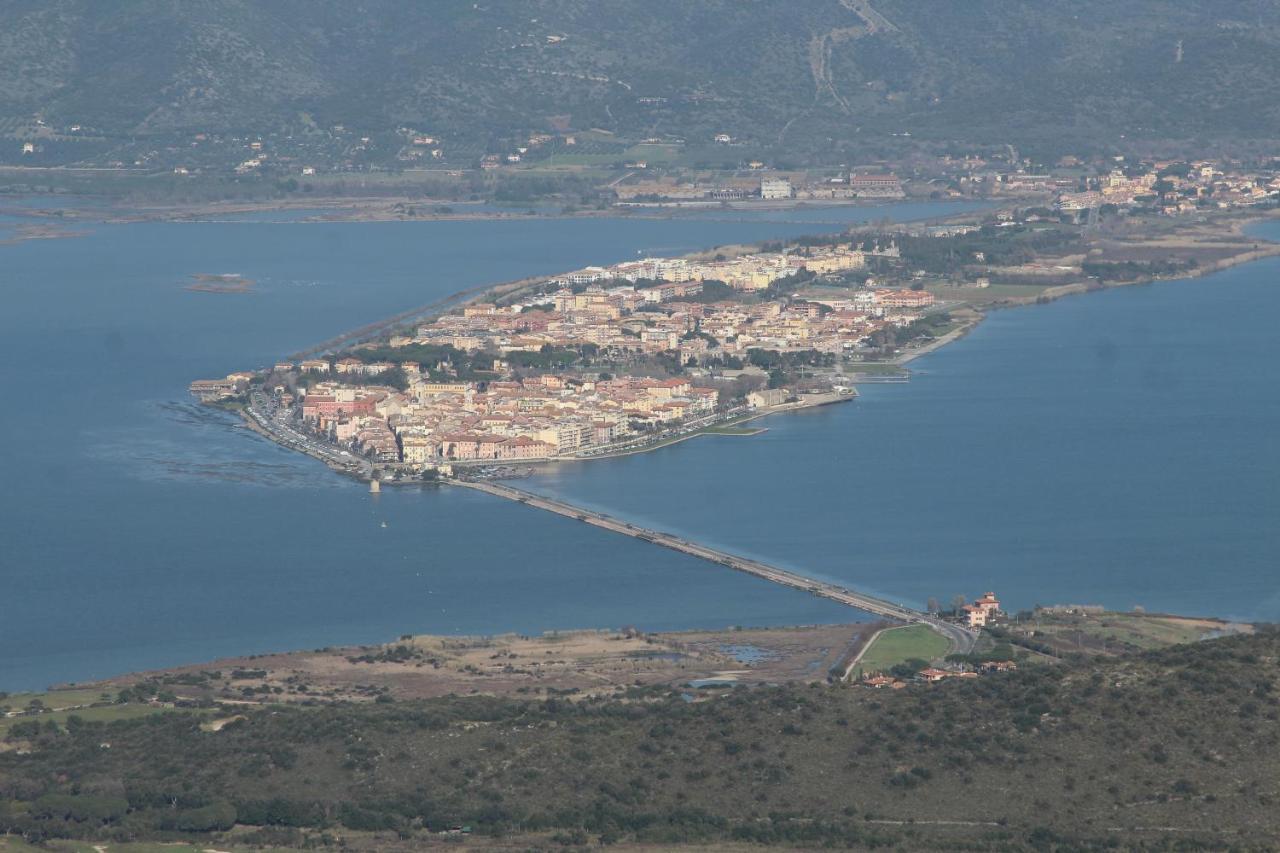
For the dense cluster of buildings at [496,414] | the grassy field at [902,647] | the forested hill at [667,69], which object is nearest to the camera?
the grassy field at [902,647]

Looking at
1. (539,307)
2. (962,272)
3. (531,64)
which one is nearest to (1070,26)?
(531,64)

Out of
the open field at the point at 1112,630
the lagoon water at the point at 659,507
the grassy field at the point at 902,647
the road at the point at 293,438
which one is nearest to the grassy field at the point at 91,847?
the lagoon water at the point at 659,507

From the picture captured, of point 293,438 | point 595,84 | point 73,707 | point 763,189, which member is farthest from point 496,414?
point 595,84

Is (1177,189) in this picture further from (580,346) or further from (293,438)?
(293,438)

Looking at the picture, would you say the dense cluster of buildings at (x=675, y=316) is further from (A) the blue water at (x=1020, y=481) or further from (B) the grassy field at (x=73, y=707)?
(B) the grassy field at (x=73, y=707)

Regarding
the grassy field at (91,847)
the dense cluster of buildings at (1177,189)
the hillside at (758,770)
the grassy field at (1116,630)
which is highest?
the hillside at (758,770)

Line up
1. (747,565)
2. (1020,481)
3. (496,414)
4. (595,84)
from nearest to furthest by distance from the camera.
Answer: (747,565), (1020,481), (496,414), (595,84)
